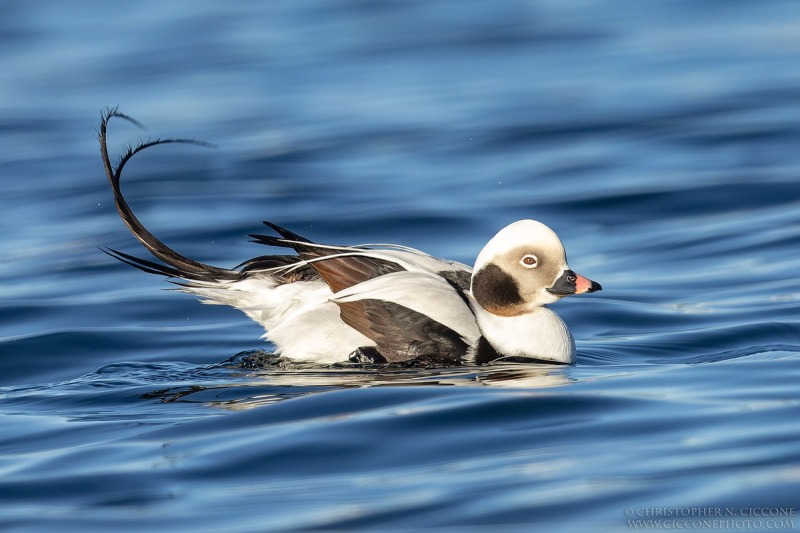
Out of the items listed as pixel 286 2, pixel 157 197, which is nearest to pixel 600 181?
pixel 157 197

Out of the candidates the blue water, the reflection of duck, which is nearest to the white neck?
the reflection of duck

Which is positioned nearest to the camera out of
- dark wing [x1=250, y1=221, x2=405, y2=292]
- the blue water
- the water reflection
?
the blue water

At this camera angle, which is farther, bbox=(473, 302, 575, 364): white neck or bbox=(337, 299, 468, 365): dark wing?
bbox=(473, 302, 575, 364): white neck

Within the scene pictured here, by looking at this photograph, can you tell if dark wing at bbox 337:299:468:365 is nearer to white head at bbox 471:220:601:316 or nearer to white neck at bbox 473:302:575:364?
white neck at bbox 473:302:575:364

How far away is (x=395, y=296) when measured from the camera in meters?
6.39

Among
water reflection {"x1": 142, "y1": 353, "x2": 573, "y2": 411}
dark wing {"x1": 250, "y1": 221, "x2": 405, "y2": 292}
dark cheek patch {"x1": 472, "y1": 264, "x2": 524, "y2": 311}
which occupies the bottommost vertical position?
water reflection {"x1": 142, "y1": 353, "x2": 573, "y2": 411}

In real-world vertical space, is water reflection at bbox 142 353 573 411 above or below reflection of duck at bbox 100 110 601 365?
below

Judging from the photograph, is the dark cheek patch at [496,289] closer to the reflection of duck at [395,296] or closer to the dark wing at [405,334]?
the reflection of duck at [395,296]

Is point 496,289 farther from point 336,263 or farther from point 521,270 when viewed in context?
point 336,263

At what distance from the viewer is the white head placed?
6648mm

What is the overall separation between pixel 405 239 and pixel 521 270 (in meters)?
3.70

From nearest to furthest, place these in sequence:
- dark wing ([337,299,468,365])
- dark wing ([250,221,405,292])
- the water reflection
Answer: the water reflection → dark wing ([337,299,468,365]) → dark wing ([250,221,405,292])

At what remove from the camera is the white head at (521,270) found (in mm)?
6648

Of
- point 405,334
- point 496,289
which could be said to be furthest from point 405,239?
point 405,334
